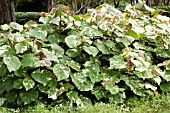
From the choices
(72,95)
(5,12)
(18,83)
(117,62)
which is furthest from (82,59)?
(5,12)

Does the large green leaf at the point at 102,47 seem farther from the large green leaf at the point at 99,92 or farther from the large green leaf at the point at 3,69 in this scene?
the large green leaf at the point at 3,69

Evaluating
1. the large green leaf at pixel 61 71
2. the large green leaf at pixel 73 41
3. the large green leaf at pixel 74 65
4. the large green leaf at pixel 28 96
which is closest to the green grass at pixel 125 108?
the large green leaf at pixel 28 96

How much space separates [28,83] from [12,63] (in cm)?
24

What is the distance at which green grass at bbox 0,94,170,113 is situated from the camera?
9.64 ft

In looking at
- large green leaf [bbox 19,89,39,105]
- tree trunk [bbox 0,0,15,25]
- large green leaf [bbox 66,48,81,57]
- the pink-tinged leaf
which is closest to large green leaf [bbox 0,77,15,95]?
large green leaf [bbox 19,89,39,105]

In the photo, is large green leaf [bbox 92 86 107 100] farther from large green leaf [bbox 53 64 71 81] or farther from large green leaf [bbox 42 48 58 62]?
large green leaf [bbox 42 48 58 62]

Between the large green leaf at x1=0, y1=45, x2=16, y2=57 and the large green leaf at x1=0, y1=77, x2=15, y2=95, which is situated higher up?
the large green leaf at x1=0, y1=45, x2=16, y2=57

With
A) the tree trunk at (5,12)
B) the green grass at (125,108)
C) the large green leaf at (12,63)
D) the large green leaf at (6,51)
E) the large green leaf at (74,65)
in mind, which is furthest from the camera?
the tree trunk at (5,12)

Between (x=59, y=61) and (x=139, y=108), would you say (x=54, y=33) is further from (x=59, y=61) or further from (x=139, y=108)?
(x=139, y=108)

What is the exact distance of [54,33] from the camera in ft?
11.8

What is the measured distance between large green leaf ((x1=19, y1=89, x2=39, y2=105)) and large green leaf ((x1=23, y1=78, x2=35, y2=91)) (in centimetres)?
11

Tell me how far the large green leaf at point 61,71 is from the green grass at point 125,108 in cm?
30

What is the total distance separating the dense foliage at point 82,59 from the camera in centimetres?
318

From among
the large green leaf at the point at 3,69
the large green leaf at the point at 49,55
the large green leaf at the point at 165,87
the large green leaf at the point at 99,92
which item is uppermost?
the large green leaf at the point at 49,55
